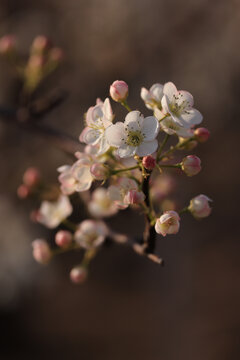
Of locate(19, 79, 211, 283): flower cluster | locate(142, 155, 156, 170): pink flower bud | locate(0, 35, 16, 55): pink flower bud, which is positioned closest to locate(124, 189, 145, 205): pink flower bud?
locate(19, 79, 211, 283): flower cluster

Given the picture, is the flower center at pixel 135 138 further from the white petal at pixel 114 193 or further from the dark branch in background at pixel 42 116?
the dark branch in background at pixel 42 116

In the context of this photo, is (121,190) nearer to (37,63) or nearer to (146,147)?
(146,147)

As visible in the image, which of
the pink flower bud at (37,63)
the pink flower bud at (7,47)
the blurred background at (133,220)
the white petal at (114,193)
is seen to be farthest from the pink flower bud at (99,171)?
the blurred background at (133,220)

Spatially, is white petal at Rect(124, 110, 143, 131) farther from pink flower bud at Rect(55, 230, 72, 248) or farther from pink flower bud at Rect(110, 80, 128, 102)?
pink flower bud at Rect(55, 230, 72, 248)

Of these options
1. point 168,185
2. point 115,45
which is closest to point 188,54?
point 115,45

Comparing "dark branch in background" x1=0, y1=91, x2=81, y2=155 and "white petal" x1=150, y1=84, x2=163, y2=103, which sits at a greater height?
"dark branch in background" x1=0, y1=91, x2=81, y2=155
